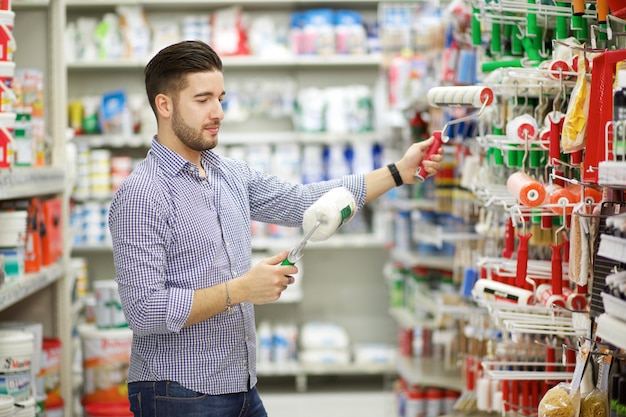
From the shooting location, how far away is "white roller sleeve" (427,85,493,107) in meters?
2.38

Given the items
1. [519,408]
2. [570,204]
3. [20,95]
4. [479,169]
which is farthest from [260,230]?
[570,204]

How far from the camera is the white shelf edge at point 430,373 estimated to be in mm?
4273

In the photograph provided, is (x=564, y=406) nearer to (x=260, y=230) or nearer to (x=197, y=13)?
(x=260, y=230)

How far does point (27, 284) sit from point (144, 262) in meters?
1.17

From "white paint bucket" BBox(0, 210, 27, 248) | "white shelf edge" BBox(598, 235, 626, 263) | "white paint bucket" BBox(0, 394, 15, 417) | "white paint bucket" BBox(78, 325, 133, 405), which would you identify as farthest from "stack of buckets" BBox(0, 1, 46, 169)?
"white shelf edge" BBox(598, 235, 626, 263)

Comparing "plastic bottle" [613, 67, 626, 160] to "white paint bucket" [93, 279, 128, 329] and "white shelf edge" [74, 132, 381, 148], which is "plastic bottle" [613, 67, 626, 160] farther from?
"white shelf edge" [74, 132, 381, 148]

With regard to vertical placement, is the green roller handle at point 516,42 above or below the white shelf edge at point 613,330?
→ above

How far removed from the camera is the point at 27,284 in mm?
3250

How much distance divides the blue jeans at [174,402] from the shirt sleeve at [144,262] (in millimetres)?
166

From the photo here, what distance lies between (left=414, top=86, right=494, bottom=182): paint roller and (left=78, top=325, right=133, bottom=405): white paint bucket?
1.95 m

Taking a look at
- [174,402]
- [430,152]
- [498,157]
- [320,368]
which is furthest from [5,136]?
[320,368]

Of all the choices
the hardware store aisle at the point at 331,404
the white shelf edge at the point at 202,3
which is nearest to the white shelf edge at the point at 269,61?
the white shelf edge at the point at 202,3

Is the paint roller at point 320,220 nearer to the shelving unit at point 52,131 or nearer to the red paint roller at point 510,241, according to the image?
the red paint roller at point 510,241

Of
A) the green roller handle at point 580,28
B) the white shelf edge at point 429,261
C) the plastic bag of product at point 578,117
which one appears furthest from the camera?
the white shelf edge at point 429,261
